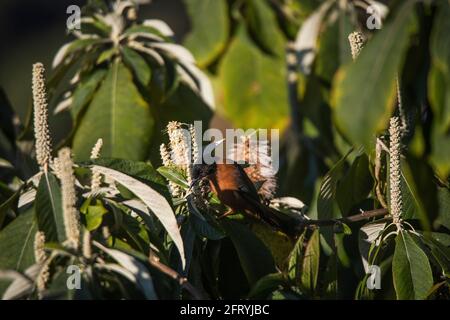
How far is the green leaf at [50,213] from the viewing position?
140cm

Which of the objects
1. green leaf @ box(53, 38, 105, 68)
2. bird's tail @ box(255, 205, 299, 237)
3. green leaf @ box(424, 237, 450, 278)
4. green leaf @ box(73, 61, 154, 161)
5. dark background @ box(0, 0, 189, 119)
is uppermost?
dark background @ box(0, 0, 189, 119)

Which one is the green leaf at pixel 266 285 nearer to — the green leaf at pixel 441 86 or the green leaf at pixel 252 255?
the green leaf at pixel 252 255

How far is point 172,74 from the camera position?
2.26m

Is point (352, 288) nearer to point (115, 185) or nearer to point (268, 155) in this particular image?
point (268, 155)

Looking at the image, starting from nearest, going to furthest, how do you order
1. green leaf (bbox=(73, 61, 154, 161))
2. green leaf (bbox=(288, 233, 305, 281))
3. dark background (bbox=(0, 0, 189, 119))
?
green leaf (bbox=(288, 233, 305, 281)) → green leaf (bbox=(73, 61, 154, 161)) → dark background (bbox=(0, 0, 189, 119))

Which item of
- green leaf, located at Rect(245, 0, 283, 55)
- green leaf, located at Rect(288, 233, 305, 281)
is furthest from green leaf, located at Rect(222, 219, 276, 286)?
green leaf, located at Rect(245, 0, 283, 55)

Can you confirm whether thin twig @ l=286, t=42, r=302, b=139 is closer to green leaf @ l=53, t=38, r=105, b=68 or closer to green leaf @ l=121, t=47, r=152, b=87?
green leaf @ l=121, t=47, r=152, b=87

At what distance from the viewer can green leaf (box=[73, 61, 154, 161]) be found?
2.15m

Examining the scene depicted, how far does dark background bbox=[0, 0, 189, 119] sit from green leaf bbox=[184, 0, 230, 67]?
8.22ft

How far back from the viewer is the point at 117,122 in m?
2.20

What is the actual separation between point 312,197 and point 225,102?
784 mm

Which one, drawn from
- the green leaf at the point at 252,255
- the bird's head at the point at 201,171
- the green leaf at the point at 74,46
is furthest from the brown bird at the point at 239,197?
the green leaf at the point at 74,46

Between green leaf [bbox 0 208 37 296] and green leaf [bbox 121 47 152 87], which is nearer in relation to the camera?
green leaf [bbox 0 208 37 296]
